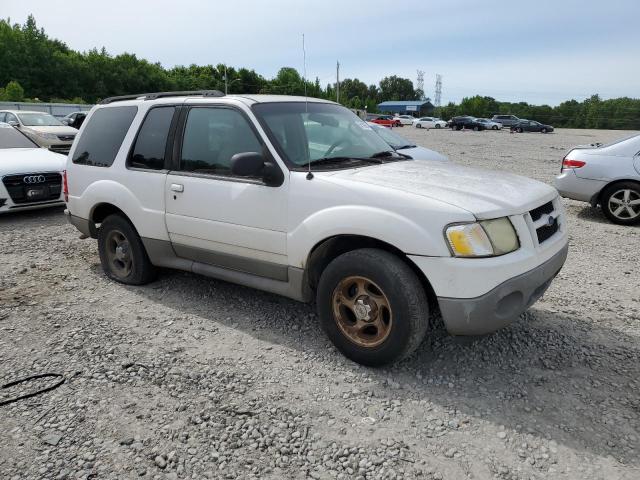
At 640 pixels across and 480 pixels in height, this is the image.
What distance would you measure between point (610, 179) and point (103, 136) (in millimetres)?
7150

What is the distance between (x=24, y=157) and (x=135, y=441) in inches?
297

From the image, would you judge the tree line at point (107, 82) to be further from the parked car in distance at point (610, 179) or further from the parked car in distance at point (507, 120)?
the parked car in distance at point (610, 179)

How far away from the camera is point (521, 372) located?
11.1 ft

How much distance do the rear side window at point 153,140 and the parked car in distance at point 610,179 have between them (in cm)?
641

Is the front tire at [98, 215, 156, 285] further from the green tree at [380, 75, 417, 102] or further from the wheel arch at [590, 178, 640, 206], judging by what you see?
the green tree at [380, 75, 417, 102]

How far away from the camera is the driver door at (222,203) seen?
3.73 m

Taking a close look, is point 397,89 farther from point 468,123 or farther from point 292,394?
point 292,394

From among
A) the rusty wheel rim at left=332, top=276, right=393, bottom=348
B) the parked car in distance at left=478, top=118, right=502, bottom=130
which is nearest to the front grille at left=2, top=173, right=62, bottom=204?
the rusty wheel rim at left=332, top=276, right=393, bottom=348

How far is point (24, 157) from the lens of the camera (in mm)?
8570

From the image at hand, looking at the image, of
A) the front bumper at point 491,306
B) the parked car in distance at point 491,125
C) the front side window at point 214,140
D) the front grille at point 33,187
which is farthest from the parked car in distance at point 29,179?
the parked car in distance at point 491,125

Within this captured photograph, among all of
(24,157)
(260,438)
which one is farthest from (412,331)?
(24,157)

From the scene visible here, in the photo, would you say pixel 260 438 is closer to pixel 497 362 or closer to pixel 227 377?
pixel 227 377

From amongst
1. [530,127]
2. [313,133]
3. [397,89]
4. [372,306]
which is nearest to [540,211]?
[372,306]

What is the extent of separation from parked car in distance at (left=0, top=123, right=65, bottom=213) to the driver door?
4981 mm
